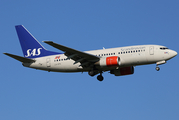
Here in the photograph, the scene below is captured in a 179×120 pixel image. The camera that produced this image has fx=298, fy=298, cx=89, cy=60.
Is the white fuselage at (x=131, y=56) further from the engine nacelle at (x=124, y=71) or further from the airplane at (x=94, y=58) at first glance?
the engine nacelle at (x=124, y=71)

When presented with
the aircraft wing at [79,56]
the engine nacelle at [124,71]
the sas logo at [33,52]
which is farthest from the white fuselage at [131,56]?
the sas logo at [33,52]

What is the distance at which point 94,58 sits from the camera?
39656 mm

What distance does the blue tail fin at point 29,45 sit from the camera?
146 ft

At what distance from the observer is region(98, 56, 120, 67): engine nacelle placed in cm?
3841

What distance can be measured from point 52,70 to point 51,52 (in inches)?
115

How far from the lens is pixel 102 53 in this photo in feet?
134

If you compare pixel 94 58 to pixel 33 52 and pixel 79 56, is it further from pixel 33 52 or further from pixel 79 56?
pixel 33 52

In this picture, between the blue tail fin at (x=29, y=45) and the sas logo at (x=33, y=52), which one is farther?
the sas logo at (x=33, y=52)

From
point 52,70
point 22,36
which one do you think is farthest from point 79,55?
point 22,36

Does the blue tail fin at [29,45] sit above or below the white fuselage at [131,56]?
above

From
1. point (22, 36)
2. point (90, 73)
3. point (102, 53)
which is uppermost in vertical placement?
point (22, 36)

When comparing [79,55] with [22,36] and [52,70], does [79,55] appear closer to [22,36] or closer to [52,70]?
[52,70]

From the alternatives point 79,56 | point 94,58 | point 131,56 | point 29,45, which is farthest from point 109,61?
point 29,45

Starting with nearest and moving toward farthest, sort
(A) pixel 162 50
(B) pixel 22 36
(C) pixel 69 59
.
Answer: (A) pixel 162 50 → (C) pixel 69 59 → (B) pixel 22 36
